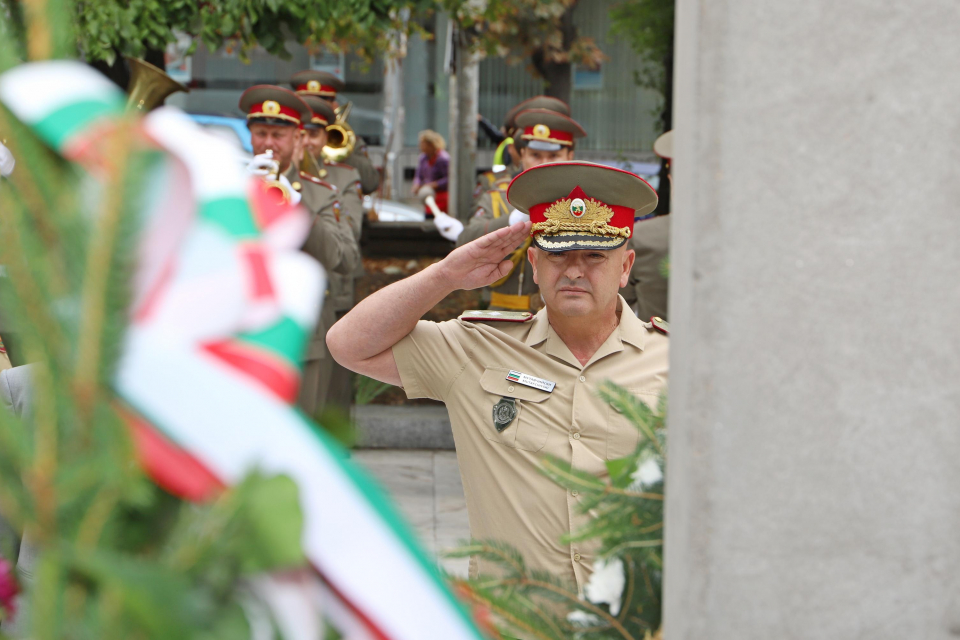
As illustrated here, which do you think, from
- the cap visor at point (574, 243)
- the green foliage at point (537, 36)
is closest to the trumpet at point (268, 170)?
the cap visor at point (574, 243)

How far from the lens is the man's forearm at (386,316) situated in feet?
9.37

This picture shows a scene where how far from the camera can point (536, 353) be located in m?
2.97

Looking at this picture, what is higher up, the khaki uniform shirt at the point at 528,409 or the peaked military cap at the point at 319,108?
the peaked military cap at the point at 319,108

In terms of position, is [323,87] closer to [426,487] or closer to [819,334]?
[426,487]

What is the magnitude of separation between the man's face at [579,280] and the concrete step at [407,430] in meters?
4.33

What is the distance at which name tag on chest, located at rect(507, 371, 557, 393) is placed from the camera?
289cm

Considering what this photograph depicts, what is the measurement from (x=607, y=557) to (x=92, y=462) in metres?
0.75

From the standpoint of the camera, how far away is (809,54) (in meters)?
1.06

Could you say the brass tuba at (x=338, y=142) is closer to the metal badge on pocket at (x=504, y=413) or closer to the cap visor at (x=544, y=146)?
the cap visor at (x=544, y=146)

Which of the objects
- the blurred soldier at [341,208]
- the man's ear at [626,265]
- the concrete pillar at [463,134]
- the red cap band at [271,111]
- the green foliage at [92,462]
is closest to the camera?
the green foliage at [92,462]

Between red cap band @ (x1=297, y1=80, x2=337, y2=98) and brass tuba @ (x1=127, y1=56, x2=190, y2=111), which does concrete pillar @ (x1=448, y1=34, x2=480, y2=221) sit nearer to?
red cap band @ (x1=297, y1=80, x2=337, y2=98)

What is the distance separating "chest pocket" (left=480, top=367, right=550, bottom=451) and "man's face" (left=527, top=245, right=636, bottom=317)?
0.92ft

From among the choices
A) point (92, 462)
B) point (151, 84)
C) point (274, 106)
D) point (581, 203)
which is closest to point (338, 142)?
point (274, 106)

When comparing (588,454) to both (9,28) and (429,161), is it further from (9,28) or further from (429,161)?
(429,161)
